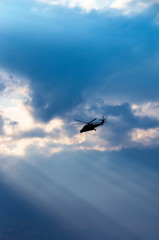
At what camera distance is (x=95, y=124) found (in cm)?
12544

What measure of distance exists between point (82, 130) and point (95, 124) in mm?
7501

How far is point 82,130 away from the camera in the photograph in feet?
398
